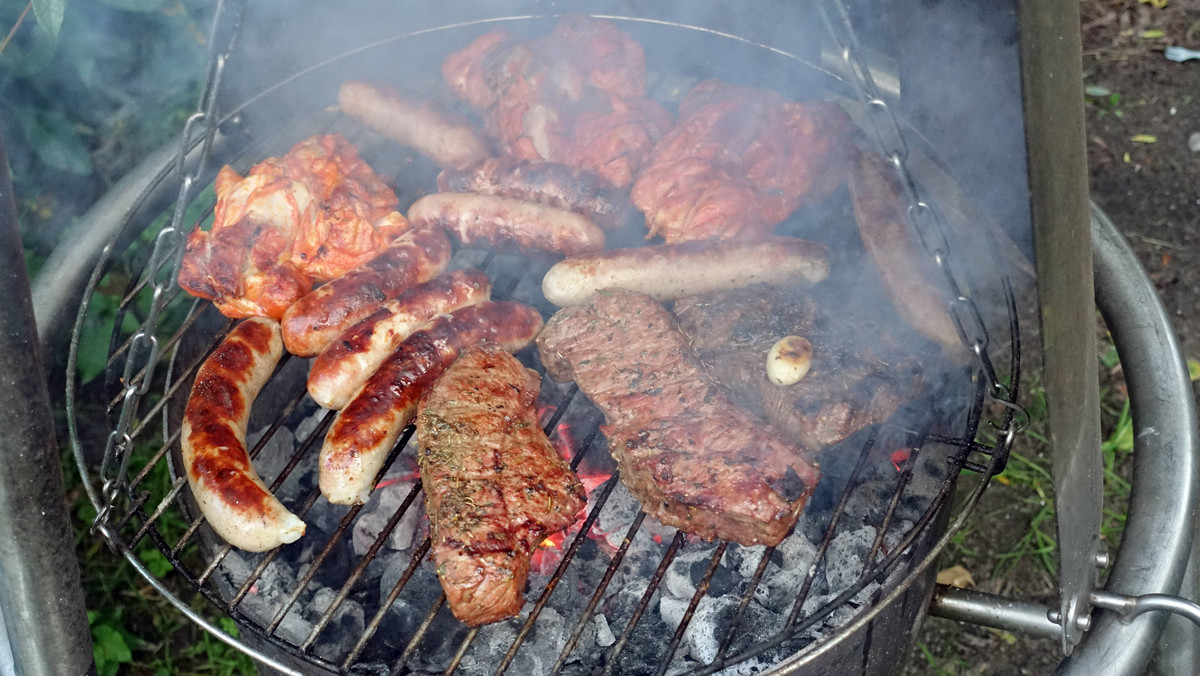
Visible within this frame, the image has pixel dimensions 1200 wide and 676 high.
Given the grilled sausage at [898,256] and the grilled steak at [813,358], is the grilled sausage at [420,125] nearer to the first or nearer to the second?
the grilled steak at [813,358]

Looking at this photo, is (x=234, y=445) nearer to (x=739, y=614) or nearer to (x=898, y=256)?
(x=739, y=614)

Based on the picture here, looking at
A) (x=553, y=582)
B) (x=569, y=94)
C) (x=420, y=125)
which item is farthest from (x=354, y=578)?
(x=569, y=94)

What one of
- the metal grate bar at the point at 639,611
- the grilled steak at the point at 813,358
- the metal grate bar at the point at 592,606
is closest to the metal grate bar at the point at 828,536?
the grilled steak at the point at 813,358

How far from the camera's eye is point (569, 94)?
4270mm

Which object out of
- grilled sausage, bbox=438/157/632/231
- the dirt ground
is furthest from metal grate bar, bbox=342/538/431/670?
the dirt ground

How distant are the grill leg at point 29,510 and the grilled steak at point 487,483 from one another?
107cm

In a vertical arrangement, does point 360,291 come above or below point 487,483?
above

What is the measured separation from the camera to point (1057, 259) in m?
2.07

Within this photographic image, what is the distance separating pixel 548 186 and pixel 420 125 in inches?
28.4

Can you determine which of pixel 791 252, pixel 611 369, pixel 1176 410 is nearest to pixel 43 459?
pixel 611 369

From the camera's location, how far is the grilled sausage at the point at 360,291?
→ 133 inches

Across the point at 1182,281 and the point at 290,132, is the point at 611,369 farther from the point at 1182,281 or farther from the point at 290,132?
the point at 1182,281

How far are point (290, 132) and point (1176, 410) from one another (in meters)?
3.89

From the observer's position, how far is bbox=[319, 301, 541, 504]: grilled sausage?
2910 mm
